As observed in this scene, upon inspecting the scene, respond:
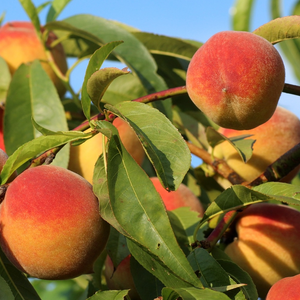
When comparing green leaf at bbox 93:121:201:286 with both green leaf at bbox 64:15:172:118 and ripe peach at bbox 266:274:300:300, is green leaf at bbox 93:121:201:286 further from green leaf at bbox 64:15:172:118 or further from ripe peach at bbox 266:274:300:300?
green leaf at bbox 64:15:172:118

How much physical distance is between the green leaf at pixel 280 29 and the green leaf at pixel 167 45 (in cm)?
63

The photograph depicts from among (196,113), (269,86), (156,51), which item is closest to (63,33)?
(156,51)

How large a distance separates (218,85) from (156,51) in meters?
0.85

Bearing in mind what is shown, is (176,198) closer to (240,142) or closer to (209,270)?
(240,142)

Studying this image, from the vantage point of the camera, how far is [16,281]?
904 millimetres

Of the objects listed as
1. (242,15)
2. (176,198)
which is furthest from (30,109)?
(242,15)

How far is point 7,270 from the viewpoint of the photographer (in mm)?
910

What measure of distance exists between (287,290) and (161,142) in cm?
34

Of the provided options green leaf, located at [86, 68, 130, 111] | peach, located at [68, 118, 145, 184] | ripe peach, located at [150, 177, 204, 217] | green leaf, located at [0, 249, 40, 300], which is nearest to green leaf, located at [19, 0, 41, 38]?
peach, located at [68, 118, 145, 184]

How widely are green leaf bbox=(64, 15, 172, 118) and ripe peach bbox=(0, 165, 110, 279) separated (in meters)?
0.46

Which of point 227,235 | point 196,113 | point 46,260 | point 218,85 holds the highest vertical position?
point 218,85

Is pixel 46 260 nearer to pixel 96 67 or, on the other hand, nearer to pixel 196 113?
pixel 96 67

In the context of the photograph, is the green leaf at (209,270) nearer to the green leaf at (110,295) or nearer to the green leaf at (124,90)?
the green leaf at (110,295)

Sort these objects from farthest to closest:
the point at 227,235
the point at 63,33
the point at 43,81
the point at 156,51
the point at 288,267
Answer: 1. the point at 63,33
2. the point at 156,51
3. the point at 43,81
4. the point at 227,235
5. the point at 288,267
